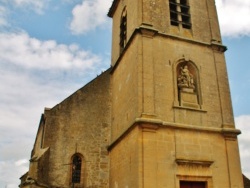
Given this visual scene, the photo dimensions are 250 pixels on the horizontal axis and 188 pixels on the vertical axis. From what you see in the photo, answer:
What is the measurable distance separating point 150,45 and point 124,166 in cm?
492

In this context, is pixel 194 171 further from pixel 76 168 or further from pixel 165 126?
pixel 76 168

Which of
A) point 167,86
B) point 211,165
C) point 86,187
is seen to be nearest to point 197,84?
point 167,86

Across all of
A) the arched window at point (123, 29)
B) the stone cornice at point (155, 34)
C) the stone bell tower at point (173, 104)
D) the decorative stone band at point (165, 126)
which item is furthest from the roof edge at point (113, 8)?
the decorative stone band at point (165, 126)

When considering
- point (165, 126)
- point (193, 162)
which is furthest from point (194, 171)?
point (165, 126)

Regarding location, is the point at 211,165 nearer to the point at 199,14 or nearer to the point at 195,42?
the point at 195,42

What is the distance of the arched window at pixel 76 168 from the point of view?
43.4 ft

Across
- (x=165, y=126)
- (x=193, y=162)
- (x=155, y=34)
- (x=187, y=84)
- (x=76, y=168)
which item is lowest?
(x=193, y=162)

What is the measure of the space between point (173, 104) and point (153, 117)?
1177 mm

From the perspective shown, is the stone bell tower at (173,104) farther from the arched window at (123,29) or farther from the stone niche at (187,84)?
the arched window at (123,29)

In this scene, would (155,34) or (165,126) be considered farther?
(155,34)

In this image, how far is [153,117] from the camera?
36.7 ft

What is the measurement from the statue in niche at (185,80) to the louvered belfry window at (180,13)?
238cm

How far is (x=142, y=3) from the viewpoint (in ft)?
44.1

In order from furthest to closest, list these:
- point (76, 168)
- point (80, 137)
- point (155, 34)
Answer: point (80, 137) < point (76, 168) < point (155, 34)
